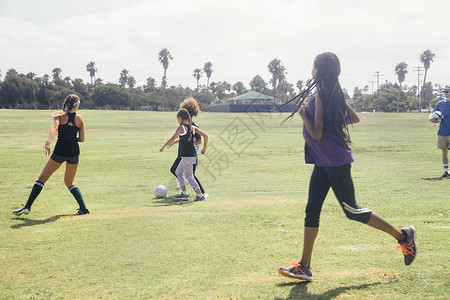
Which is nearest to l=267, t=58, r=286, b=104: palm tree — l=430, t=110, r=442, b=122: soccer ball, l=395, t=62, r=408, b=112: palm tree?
l=395, t=62, r=408, b=112: palm tree

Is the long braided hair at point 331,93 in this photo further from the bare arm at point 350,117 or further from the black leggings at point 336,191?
the black leggings at point 336,191

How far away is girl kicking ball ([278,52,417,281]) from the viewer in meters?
4.49

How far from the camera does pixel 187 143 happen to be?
32.0ft

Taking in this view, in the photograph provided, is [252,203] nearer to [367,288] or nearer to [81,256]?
[81,256]

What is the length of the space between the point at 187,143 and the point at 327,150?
559 cm

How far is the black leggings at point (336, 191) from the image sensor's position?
14.7ft

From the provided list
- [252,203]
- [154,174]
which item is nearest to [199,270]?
[252,203]

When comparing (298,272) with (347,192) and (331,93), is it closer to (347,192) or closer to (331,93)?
(347,192)

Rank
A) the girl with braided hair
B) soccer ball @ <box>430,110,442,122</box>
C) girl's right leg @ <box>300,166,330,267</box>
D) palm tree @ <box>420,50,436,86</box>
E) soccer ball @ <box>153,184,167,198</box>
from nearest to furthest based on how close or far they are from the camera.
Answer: girl's right leg @ <box>300,166,330,267</box>
the girl with braided hair
soccer ball @ <box>153,184,167,198</box>
soccer ball @ <box>430,110,442,122</box>
palm tree @ <box>420,50,436,86</box>

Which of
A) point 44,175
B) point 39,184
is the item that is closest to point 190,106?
point 44,175

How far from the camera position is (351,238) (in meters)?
6.14

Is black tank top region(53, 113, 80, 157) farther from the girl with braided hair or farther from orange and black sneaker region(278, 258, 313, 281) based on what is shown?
orange and black sneaker region(278, 258, 313, 281)

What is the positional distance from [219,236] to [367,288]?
104 inches

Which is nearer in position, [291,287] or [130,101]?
[291,287]
